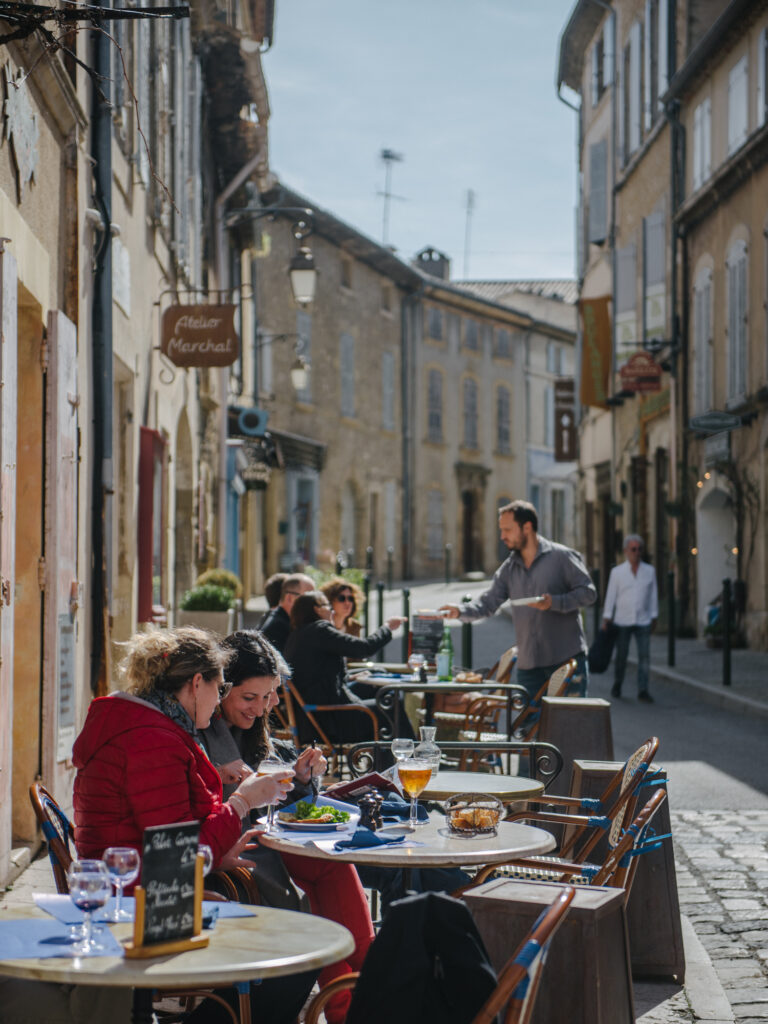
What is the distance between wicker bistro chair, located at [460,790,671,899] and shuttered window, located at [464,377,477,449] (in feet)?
133

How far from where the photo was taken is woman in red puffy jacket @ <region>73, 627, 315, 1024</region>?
11.8ft

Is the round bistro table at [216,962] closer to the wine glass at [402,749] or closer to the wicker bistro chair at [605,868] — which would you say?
the wicker bistro chair at [605,868]

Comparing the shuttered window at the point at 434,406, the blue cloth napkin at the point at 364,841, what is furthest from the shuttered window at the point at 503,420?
the blue cloth napkin at the point at 364,841

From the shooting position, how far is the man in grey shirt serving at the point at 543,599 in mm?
8219

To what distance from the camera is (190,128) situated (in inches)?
Answer: 615

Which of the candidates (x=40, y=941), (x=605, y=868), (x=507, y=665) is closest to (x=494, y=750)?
(x=605, y=868)

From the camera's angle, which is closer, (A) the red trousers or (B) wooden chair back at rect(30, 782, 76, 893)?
(B) wooden chair back at rect(30, 782, 76, 893)

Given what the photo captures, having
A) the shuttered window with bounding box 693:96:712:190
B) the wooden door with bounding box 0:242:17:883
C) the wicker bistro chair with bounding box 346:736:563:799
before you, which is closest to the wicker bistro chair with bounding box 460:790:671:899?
the wicker bistro chair with bounding box 346:736:563:799

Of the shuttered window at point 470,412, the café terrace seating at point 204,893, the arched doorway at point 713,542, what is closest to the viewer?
the café terrace seating at point 204,893

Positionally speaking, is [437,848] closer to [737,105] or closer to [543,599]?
[543,599]

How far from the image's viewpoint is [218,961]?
2604mm

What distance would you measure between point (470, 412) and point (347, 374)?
30.3ft

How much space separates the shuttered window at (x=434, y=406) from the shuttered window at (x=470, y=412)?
191 centimetres

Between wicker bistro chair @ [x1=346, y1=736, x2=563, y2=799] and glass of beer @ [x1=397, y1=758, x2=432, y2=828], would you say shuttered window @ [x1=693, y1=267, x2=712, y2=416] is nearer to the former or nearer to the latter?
wicker bistro chair @ [x1=346, y1=736, x2=563, y2=799]
